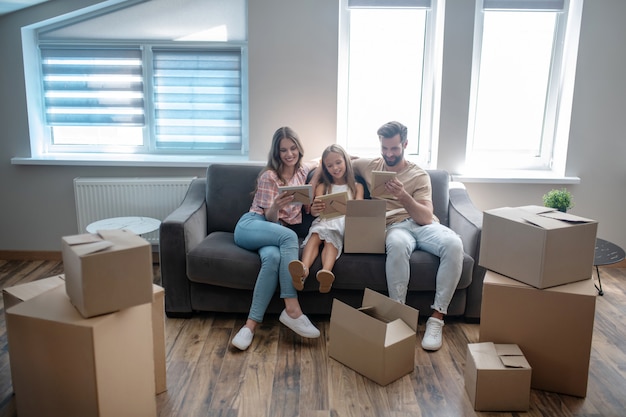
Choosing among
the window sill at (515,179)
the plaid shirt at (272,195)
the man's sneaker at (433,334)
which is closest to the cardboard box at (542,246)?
the man's sneaker at (433,334)

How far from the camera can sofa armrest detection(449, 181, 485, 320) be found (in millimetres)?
2895

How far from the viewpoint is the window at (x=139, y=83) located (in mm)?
3828

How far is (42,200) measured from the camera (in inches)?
153

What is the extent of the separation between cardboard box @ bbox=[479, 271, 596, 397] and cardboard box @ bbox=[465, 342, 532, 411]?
121 mm

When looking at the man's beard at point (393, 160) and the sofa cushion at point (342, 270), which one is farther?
the man's beard at point (393, 160)

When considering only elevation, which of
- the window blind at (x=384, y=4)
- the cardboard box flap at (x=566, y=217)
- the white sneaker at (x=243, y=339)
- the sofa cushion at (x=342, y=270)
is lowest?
the white sneaker at (x=243, y=339)

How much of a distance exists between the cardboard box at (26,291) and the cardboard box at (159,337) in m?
0.37

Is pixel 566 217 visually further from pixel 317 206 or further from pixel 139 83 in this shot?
pixel 139 83

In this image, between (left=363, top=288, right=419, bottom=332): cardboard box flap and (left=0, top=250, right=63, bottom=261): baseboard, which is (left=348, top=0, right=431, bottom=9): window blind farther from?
(left=0, top=250, right=63, bottom=261): baseboard

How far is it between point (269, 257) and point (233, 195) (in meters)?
0.73

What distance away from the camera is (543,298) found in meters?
2.20

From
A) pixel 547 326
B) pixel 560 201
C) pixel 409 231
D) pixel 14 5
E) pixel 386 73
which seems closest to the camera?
pixel 547 326

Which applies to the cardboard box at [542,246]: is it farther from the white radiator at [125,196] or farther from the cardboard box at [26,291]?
the white radiator at [125,196]

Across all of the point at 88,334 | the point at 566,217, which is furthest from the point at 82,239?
the point at 566,217
